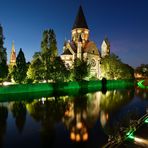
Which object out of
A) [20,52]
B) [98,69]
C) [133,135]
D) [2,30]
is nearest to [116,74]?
[98,69]

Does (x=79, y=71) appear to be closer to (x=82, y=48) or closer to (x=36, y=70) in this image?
(x=36, y=70)

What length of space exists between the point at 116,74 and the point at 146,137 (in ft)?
191

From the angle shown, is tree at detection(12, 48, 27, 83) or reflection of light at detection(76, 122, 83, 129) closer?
reflection of light at detection(76, 122, 83, 129)

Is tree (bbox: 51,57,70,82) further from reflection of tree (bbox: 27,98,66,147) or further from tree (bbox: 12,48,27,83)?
reflection of tree (bbox: 27,98,66,147)

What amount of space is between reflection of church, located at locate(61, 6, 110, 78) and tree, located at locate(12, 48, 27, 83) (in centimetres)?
A: 3082

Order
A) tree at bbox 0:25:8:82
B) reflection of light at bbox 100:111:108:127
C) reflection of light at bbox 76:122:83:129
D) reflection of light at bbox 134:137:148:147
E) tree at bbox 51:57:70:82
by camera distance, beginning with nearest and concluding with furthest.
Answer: reflection of light at bbox 134:137:148:147 → reflection of light at bbox 76:122:83:129 → reflection of light at bbox 100:111:108:127 → tree at bbox 0:25:8:82 → tree at bbox 51:57:70:82

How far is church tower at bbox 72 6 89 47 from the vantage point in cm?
8456

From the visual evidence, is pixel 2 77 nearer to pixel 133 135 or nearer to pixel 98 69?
pixel 133 135

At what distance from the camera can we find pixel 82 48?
261 feet

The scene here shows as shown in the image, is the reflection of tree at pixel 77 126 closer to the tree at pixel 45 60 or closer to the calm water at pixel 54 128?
the calm water at pixel 54 128

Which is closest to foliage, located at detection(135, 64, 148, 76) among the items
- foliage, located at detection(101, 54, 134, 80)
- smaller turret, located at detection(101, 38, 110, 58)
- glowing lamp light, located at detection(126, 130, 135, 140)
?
smaller turret, located at detection(101, 38, 110, 58)

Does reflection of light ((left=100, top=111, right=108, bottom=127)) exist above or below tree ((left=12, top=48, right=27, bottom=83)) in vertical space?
below

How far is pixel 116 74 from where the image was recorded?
67625mm

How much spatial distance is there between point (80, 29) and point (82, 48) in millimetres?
9352
